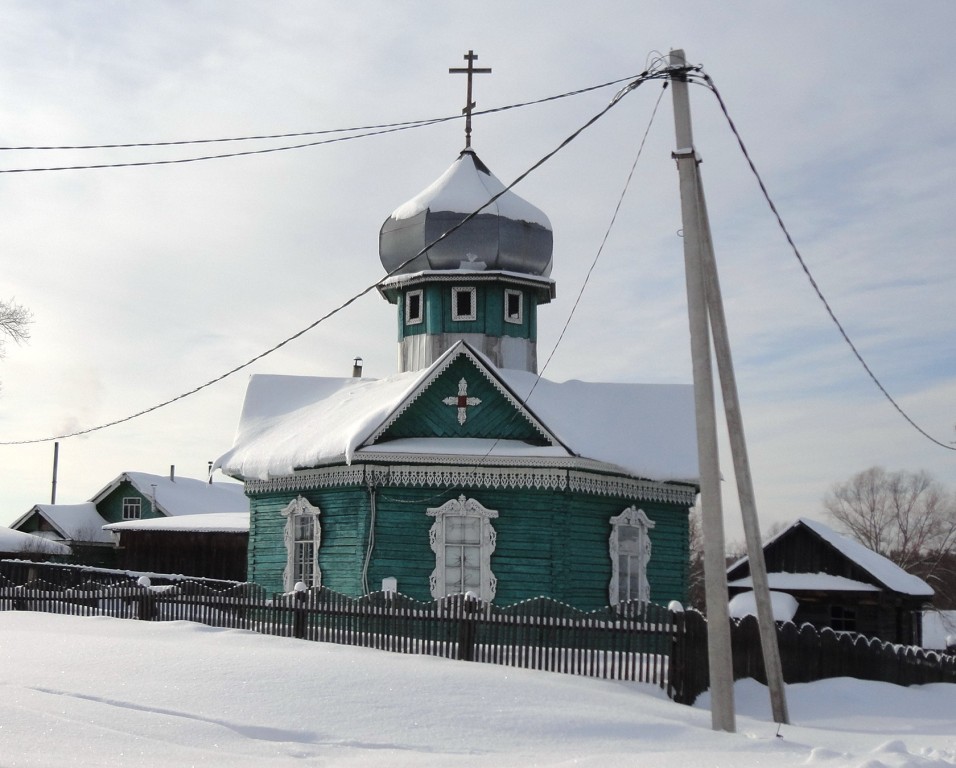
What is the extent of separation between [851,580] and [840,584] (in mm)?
372

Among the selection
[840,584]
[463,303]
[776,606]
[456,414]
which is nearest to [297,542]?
[456,414]

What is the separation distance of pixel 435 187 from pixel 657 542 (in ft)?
28.6

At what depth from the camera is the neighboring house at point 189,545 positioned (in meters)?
41.9

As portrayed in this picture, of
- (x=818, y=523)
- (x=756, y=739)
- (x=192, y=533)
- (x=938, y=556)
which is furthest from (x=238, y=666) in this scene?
(x=938, y=556)

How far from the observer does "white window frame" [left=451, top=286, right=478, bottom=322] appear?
24.1m

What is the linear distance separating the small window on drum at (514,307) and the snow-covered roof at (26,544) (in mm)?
27424

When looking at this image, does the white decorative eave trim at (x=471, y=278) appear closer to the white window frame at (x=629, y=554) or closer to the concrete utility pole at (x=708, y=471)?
the white window frame at (x=629, y=554)

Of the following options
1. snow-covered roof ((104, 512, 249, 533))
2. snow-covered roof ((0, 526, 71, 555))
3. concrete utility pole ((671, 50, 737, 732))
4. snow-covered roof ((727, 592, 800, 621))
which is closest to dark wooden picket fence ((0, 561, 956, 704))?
concrete utility pole ((671, 50, 737, 732))

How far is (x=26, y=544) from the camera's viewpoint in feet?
147

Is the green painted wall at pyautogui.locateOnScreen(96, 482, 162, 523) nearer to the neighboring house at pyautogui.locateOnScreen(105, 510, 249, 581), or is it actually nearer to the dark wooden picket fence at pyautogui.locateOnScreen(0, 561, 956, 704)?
the neighboring house at pyautogui.locateOnScreen(105, 510, 249, 581)

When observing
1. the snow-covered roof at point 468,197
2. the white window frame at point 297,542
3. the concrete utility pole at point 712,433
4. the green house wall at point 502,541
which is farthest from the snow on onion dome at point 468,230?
the concrete utility pole at point 712,433

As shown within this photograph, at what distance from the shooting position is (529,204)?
25.0m

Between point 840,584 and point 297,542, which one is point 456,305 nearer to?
point 297,542

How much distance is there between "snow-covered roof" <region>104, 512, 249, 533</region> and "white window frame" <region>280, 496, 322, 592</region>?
64.9ft
